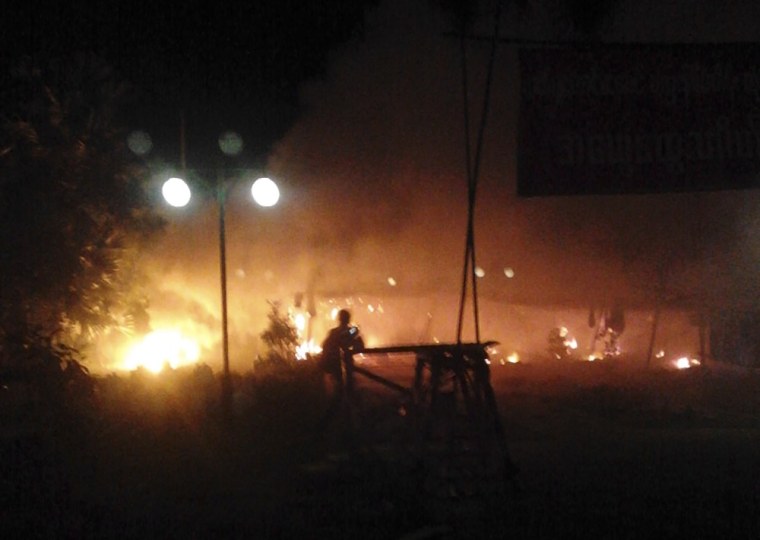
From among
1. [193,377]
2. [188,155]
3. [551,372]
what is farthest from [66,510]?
[188,155]

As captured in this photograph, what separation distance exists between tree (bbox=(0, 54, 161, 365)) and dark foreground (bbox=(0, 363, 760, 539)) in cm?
143

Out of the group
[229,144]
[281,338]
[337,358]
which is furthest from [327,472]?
[281,338]

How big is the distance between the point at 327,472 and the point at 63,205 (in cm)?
598

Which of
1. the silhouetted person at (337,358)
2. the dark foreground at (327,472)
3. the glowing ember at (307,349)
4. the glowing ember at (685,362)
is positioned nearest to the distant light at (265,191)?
the silhouetted person at (337,358)

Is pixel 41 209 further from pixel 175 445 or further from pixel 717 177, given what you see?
pixel 717 177

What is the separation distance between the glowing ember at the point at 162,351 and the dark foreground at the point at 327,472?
3.05 m

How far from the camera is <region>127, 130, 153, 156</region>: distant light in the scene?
1514 centimetres

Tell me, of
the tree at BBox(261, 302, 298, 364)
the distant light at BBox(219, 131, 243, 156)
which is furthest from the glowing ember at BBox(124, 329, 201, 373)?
the distant light at BBox(219, 131, 243, 156)

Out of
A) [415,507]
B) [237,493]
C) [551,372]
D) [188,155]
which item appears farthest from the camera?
[188,155]

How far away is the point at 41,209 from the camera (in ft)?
39.1

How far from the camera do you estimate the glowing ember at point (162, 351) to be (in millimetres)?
15492

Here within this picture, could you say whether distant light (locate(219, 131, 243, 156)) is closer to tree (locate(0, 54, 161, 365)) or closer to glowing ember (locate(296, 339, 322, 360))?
tree (locate(0, 54, 161, 365))

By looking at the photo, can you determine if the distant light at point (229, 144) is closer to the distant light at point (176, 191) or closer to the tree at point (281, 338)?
the distant light at point (176, 191)

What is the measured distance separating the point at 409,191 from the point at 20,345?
1143 cm
